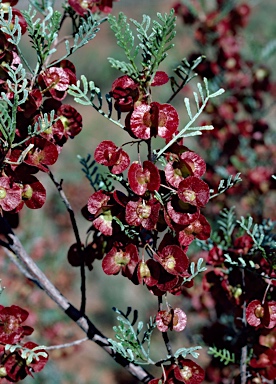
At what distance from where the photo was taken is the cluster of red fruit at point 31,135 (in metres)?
0.61

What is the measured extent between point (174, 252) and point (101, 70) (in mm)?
9160

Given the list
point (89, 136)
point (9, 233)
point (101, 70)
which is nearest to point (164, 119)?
point (9, 233)

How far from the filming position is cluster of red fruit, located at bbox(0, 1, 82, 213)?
61 centimetres

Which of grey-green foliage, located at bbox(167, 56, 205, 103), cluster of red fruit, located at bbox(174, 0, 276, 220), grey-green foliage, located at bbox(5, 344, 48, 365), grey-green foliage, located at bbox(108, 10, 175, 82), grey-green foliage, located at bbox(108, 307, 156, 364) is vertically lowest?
grey-green foliage, located at bbox(5, 344, 48, 365)

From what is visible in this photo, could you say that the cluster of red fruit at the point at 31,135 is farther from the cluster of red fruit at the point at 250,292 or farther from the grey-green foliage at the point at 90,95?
the cluster of red fruit at the point at 250,292

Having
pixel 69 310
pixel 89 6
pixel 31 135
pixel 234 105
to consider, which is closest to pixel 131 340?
pixel 69 310

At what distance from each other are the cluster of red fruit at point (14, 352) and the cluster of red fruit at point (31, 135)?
0.53 ft

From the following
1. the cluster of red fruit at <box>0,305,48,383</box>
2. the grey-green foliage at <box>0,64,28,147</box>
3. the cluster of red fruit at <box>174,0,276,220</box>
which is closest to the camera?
the grey-green foliage at <box>0,64,28,147</box>

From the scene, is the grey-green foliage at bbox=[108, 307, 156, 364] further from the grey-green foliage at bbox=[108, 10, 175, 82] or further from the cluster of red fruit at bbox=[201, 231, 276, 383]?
the grey-green foliage at bbox=[108, 10, 175, 82]

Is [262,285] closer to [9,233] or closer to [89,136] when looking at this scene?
[9,233]

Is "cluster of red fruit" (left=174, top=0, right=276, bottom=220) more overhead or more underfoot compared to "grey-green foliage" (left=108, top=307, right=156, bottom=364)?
more overhead

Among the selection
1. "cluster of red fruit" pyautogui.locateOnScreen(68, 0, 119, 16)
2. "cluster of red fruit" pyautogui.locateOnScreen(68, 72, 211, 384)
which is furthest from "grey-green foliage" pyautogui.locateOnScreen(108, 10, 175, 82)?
"cluster of red fruit" pyautogui.locateOnScreen(68, 0, 119, 16)

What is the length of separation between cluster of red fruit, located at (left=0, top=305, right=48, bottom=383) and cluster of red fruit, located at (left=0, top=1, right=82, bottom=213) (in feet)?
0.53

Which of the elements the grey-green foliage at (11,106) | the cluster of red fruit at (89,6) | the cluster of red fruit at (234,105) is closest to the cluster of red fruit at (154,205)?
the grey-green foliage at (11,106)
